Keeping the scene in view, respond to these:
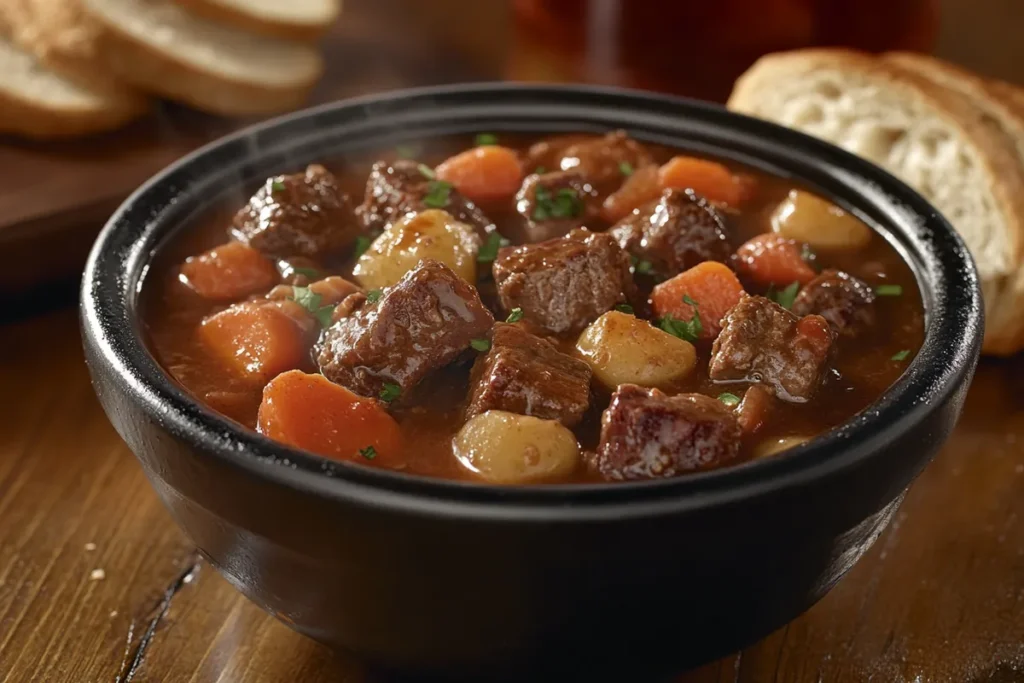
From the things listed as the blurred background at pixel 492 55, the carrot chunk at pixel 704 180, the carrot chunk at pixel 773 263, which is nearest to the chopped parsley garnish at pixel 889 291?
the carrot chunk at pixel 773 263

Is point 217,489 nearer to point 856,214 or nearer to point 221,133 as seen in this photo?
point 856,214

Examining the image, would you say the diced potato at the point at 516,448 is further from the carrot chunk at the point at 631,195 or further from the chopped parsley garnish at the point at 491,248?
the carrot chunk at the point at 631,195

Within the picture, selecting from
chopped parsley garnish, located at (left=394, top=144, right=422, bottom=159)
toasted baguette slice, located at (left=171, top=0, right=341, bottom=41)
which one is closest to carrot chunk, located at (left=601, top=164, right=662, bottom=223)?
chopped parsley garnish, located at (left=394, top=144, right=422, bottom=159)

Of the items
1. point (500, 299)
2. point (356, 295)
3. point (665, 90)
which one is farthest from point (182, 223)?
point (665, 90)

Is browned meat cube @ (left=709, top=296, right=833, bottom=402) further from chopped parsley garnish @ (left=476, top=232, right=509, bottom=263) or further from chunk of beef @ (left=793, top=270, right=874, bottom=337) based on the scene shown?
chopped parsley garnish @ (left=476, top=232, right=509, bottom=263)

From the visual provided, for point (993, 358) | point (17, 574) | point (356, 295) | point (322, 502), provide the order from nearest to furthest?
1. point (322, 502)
2. point (356, 295)
3. point (17, 574)
4. point (993, 358)
